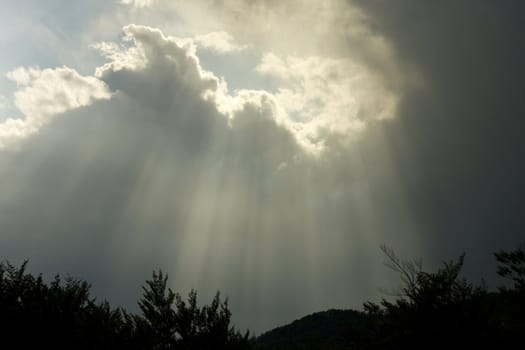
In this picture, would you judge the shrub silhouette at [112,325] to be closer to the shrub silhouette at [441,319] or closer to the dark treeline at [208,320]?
the dark treeline at [208,320]

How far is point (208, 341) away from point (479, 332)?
13.3 meters

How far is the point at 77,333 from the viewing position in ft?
66.2

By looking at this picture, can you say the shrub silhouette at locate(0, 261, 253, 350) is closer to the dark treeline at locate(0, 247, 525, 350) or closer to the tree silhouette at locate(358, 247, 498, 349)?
the dark treeline at locate(0, 247, 525, 350)

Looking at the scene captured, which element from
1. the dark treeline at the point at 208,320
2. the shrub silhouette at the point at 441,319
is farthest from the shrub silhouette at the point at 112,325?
the shrub silhouette at the point at 441,319

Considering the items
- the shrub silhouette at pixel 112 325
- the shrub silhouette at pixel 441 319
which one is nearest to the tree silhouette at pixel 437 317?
the shrub silhouette at pixel 441 319

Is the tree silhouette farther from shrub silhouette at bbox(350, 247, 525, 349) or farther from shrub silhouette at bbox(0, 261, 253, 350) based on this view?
shrub silhouette at bbox(0, 261, 253, 350)

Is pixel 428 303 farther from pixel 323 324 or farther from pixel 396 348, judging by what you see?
pixel 323 324

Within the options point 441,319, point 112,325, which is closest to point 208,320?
point 112,325

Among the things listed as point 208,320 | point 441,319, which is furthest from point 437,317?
point 208,320

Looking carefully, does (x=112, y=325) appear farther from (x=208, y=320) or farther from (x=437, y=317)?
(x=437, y=317)

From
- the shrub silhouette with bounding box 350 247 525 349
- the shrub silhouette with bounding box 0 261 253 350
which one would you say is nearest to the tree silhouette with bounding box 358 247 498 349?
the shrub silhouette with bounding box 350 247 525 349

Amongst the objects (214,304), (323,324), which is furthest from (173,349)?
(323,324)

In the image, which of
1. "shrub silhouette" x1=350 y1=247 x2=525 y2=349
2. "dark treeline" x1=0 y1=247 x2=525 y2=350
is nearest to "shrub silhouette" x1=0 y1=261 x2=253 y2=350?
"dark treeline" x1=0 y1=247 x2=525 y2=350

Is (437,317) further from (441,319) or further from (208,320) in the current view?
(208,320)
